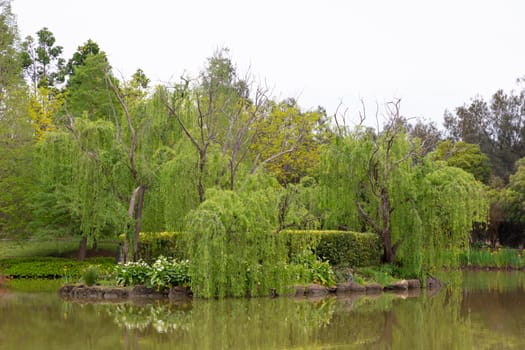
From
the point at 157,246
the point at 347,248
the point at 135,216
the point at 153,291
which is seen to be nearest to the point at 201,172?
the point at 157,246

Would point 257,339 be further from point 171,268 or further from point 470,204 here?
point 470,204

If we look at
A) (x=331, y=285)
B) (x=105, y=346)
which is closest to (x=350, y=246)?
(x=331, y=285)

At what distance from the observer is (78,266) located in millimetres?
23875

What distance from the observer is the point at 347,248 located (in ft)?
61.3

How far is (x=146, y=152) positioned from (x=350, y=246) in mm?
6499

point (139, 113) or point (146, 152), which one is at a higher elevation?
point (139, 113)

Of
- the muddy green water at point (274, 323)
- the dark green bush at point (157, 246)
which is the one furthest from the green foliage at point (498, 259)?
the dark green bush at point (157, 246)

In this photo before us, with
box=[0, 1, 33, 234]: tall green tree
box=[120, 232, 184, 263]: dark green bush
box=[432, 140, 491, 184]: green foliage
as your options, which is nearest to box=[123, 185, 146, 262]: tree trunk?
box=[120, 232, 184, 263]: dark green bush

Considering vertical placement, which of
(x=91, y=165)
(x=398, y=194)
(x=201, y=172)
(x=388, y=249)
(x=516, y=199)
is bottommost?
(x=388, y=249)

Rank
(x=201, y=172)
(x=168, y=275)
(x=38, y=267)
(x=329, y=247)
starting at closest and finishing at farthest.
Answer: (x=168, y=275) → (x=201, y=172) → (x=329, y=247) → (x=38, y=267)

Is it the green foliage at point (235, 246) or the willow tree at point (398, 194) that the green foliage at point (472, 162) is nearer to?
the willow tree at point (398, 194)

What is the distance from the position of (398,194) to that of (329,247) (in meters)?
2.48

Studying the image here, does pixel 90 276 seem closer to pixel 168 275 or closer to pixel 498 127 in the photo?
pixel 168 275

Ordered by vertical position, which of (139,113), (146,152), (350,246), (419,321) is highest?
(139,113)
